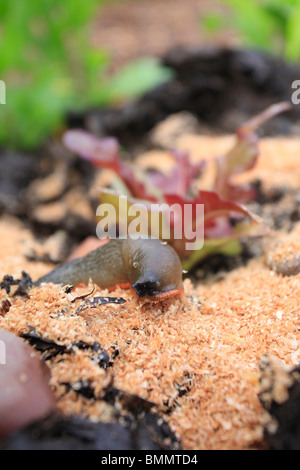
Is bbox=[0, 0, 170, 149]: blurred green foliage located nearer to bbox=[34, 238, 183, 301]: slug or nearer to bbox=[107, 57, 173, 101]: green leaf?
bbox=[107, 57, 173, 101]: green leaf

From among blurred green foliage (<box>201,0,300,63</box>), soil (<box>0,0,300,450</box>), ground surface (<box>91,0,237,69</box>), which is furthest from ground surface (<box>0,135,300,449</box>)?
ground surface (<box>91,0,237,69</box>)

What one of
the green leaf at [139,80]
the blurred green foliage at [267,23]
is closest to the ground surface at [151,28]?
the blurred green foliage at [267,23]

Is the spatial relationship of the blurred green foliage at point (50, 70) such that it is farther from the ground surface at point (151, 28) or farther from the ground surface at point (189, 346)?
the ground surface at point (151, 28)

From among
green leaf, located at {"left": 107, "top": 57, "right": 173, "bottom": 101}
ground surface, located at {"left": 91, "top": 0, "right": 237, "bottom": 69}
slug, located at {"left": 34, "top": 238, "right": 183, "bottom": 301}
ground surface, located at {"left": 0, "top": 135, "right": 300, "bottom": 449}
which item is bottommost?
ground surface, located at {"left": 0, "top": 135, "right": 300, "bottom": 449}

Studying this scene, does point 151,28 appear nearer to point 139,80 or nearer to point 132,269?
point 139,80

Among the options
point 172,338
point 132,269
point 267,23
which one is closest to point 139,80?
point 267,23
